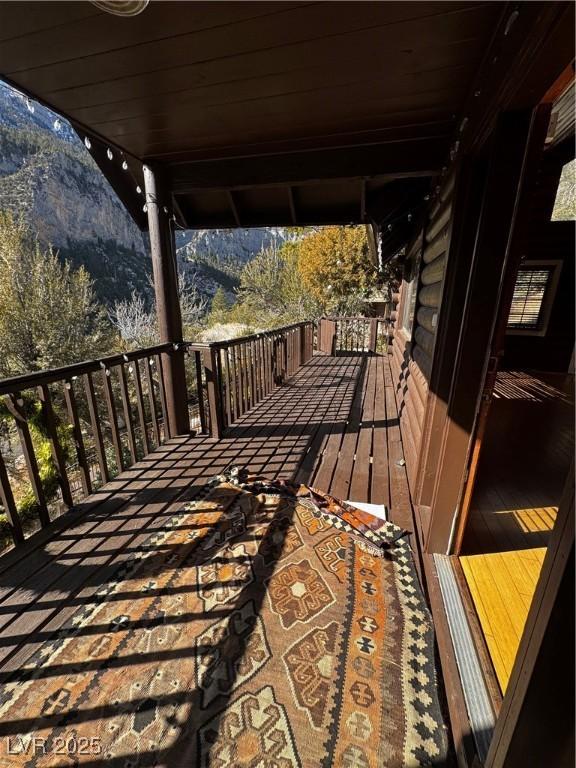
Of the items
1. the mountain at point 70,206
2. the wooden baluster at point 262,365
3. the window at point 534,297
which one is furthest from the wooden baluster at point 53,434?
the mountain at point 70,206

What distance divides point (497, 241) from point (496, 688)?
1.79 meters

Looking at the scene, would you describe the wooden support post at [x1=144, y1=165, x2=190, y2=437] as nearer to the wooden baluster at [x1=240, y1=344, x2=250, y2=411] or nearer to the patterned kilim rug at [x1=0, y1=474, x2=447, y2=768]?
the wooden baluster at [x1=240, y1=344, x2=250, y2=411]

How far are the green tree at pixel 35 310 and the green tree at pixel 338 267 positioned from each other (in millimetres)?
9705

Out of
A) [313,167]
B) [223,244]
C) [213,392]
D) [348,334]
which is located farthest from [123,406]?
[223,244]

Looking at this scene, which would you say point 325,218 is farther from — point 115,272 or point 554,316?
point 115,272

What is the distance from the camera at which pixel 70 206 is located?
3450 cm

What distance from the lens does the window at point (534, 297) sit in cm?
427

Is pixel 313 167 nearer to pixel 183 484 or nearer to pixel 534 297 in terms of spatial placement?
pixel 183 484

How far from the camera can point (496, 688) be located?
1.19 m

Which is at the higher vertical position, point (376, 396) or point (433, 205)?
point (433, 205)

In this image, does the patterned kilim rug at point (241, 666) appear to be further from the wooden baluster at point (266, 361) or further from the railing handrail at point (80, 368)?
the wooden baluster at point (266, 361)

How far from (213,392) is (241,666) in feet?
7.52

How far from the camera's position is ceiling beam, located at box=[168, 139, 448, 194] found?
2.47 meters

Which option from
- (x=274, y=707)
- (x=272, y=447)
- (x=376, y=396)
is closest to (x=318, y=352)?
(x=376, y=396)
